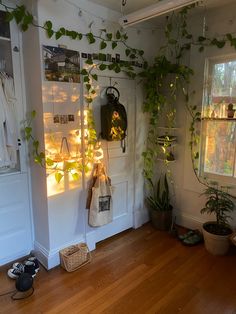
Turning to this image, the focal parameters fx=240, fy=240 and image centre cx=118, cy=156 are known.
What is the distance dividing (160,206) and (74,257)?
1.24 m

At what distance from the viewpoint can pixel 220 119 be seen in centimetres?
250

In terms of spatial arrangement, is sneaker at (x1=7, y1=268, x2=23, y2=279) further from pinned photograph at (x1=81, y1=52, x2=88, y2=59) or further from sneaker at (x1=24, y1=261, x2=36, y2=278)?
pinned photograph at (x1=81, y1=52, x2=88, y2=59)

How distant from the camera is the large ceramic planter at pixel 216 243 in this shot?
2.35 m

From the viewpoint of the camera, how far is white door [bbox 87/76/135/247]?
2480 mm

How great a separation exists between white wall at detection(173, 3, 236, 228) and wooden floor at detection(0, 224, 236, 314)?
1.48ft

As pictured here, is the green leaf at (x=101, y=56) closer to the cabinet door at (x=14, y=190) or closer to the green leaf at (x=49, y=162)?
the cabinet door at (x=14, y=190)

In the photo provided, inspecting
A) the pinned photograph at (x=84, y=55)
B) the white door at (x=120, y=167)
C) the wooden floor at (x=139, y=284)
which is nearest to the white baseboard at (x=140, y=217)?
the white door at (x=120, y=167)

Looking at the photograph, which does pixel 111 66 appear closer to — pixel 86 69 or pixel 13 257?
pixel 86 69

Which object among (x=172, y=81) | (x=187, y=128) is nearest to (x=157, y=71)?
(x=172, y=81)

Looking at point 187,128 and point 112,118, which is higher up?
point 112,118

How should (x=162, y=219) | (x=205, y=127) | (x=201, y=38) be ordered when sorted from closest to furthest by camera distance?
(x=201, y=38) → (x=205, y=127) → (x=162, y=219)

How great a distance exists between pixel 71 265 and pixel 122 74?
1940 millimetres

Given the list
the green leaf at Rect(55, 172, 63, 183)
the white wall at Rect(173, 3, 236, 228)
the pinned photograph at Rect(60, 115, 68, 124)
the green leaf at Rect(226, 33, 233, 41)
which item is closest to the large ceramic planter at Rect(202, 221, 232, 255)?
the white wall at Rect(173, 3, 236, 228)

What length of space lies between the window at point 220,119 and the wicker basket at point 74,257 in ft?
5.13
